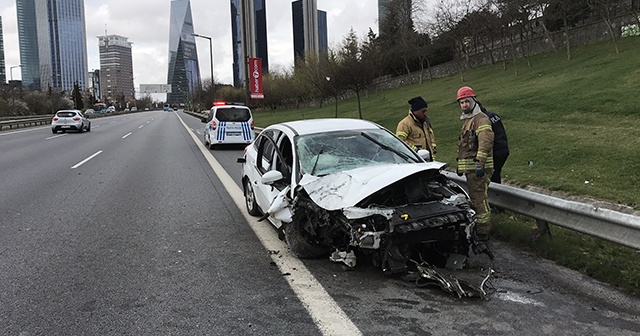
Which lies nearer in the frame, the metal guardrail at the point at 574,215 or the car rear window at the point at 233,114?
the metal guardrail at the point at 574,215

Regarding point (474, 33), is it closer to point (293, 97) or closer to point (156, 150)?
point (293, 97)

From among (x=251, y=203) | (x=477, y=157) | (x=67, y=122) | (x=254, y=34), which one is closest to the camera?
(x=477, y=157)

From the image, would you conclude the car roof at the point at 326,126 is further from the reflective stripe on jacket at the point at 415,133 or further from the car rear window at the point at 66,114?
the car rear window at the point at 66,114

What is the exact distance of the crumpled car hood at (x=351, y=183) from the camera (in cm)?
424

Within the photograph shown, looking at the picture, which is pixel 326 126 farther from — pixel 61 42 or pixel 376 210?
pixel 61 42

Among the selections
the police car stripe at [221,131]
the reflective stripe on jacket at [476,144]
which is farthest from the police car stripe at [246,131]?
the reflective stripe on jacket at [476,144]

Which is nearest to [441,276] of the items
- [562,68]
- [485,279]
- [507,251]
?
[485,279]

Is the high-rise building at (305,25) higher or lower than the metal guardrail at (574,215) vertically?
higher

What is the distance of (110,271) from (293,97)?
188 ft

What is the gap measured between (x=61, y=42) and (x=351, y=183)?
152m

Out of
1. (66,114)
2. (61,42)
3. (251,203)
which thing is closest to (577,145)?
(251,203)

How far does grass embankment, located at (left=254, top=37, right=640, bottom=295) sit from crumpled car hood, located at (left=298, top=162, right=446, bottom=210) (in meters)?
1.79

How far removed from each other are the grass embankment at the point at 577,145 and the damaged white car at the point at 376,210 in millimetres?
1144

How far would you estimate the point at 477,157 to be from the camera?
17.9 feet
